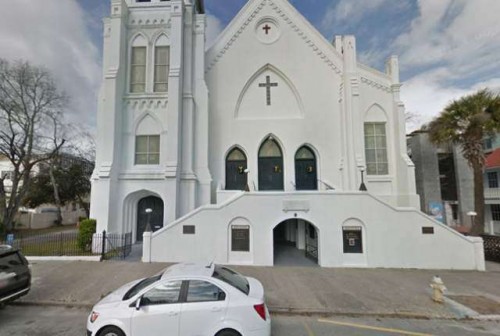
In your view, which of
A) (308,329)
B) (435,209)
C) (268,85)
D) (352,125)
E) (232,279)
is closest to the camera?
(232,279)

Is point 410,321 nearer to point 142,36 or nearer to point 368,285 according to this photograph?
point 368,285

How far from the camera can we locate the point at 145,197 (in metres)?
15.1

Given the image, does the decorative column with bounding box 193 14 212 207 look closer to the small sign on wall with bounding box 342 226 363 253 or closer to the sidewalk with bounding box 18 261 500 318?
the sidewalk with bounding box 18 261 500 318

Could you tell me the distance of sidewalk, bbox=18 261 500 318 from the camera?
6484 mm

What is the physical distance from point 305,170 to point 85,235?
12941 millimetres

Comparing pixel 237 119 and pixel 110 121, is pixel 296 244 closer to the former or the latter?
A: pixel 237 119

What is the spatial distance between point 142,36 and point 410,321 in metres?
18.8

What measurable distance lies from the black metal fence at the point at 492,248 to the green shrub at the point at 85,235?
64.7ft

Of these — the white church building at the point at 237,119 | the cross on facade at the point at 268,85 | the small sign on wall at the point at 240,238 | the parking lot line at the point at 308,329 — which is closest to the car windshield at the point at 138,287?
the parking lot line at the point at 308,329

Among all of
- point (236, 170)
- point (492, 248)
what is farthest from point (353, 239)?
point (236, 170)

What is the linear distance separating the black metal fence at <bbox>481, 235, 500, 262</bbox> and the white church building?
332 cm

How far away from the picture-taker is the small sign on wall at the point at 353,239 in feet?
35.0

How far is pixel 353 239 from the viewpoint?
10.7 metres

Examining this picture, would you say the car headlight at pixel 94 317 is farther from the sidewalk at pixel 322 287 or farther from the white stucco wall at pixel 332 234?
the white stucco wall at pixel 332 234
